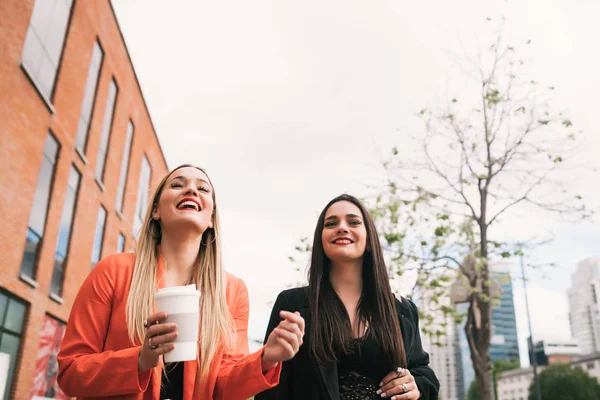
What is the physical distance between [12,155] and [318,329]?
1060 cm

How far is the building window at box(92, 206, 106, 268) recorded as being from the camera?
58.2 feet

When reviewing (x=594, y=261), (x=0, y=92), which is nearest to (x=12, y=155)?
(x=0, y=92)

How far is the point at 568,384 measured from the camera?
55.5 m

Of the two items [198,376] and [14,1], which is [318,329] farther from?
[14,1]

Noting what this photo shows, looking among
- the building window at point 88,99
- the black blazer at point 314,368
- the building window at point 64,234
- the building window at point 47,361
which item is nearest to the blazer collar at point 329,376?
the black blazer at point 314,368

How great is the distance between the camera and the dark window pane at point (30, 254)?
1215 centimetres

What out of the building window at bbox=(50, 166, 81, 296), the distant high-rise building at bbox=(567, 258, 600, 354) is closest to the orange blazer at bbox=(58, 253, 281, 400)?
the building window at bbox=(50, 166, 81, 296)

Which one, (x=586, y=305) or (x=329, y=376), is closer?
(x=329, y=376)

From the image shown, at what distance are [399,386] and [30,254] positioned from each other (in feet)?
39.6

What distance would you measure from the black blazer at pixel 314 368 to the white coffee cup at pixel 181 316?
46.9 inches

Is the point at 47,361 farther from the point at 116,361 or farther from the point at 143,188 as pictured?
the point at 116,361

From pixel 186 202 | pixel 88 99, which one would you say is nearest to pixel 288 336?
pixel 186 202

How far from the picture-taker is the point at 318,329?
9.91 ft

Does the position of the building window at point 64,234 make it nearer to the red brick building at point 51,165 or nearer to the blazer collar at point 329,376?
the red brick building at point 51,165
